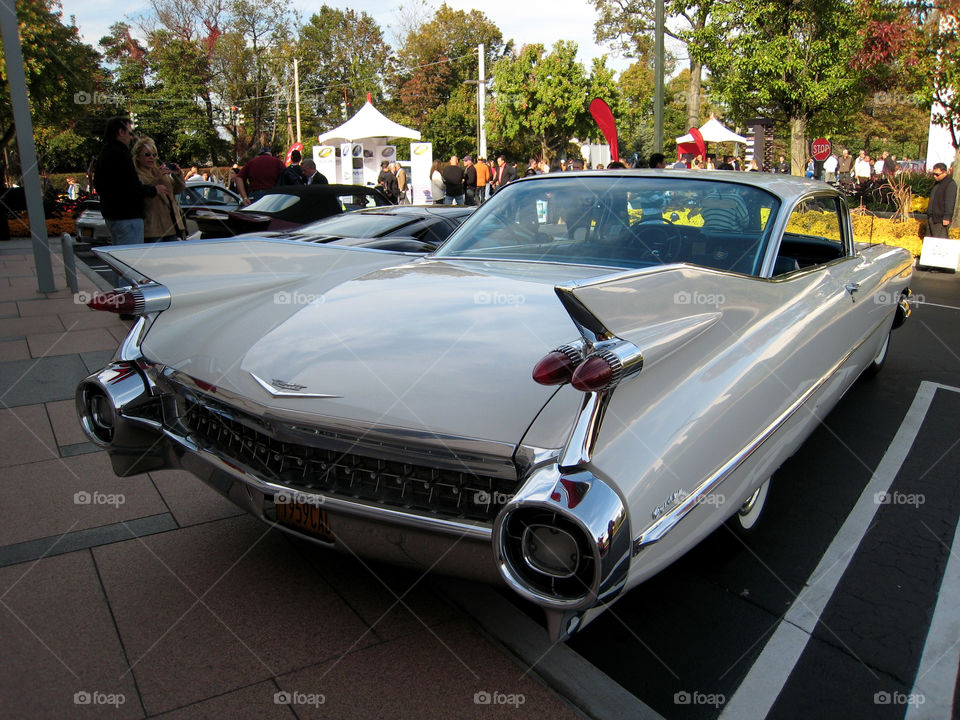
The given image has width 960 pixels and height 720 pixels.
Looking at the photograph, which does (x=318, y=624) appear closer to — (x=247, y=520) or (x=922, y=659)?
(x=247, y=520)

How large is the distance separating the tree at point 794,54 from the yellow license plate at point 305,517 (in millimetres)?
20847

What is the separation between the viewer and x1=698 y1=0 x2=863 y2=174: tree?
19.9 metres

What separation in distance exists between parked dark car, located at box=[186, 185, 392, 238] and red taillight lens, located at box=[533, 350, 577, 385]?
8.51 meters

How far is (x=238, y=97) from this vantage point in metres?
55.8

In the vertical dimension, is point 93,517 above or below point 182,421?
below

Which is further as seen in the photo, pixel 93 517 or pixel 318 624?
pixel 93 517

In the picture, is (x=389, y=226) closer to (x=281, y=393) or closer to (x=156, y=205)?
(x=156, y=205)

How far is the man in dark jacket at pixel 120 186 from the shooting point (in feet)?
23.5

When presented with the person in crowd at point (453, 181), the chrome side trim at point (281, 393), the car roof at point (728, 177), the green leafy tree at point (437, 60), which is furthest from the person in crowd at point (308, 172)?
the green leafy tree at point (437, 60)

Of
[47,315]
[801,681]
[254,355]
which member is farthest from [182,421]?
[47,315]

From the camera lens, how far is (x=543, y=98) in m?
48.0

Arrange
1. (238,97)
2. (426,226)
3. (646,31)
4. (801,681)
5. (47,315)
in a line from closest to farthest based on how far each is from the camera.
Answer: (801,681) < (426,226) < (47,315) < (646,31) < (238,97)

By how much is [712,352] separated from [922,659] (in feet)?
4.20


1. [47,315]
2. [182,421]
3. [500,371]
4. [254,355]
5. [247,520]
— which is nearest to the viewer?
[500,371]
